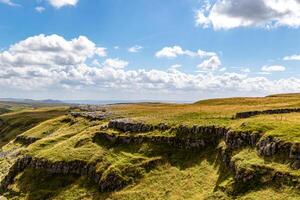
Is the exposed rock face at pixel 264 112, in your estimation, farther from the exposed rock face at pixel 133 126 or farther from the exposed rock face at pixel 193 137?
the exposed rock face at pixel 133 126

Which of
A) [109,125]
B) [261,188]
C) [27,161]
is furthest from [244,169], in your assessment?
[27,161]

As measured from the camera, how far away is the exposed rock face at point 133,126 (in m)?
82.9

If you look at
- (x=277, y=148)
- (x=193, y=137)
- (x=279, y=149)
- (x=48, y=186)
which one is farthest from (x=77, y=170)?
(x=279, y=149)

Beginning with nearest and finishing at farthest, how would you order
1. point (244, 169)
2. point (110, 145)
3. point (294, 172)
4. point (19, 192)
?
point (294, 172) → point (244, 169) → point (19, 192) → point (110, 145)

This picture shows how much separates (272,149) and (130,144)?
3297cm

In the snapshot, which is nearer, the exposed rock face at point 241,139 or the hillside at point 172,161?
the hillside at point 172,161

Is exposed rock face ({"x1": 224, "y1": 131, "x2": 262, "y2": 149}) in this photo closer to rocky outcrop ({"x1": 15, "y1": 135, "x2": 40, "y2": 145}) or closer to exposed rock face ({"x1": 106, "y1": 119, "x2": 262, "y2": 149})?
exposed rock face ({"x1": 106, "y1": 119, "x2": 262, "y2": 149})

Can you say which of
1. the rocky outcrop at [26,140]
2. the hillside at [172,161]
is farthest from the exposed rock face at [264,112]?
the rocky outcrop at [26,140]

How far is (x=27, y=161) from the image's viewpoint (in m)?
86.8

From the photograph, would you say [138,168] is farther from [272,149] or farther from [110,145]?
[272,149]

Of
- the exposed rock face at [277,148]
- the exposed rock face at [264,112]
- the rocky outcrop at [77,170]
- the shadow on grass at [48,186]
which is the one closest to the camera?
the exposed rock face at [277,148]

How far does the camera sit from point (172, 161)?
237ft

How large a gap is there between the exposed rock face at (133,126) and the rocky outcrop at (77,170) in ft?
36.8

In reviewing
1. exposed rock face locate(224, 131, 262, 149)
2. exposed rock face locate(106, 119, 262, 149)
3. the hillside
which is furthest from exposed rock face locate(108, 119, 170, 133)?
exposed rock face locate(224, 131, 262, 149)
